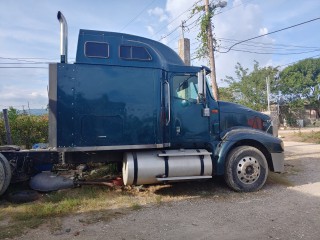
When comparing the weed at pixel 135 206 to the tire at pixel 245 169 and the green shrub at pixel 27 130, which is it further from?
the green shrub at pixel 27 130

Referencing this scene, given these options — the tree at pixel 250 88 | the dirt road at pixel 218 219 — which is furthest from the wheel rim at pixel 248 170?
the tree at pixel 250 88

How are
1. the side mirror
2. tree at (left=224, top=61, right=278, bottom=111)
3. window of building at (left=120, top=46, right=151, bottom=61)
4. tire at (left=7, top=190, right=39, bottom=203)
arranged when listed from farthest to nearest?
tree at (left=224, top=61, right=278, bottom=111)
the side mirror
window of building at (left=120, top=46, right=151, bottom=61)
tire at (left=7, top=190, right=39, bottom=203)

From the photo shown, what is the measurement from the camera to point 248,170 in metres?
7.44

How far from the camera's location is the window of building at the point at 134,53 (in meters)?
7.02

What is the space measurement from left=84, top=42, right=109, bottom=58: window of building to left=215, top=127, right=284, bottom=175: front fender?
3.26m

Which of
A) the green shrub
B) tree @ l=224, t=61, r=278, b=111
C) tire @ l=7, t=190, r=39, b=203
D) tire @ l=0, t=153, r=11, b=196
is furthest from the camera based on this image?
tree @ l=224, t=61, r=278, b=111

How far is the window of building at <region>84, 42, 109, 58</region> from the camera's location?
6793 millimetres

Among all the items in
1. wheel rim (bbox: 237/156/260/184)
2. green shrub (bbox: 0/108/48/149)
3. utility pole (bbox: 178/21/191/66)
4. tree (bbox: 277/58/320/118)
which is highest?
tree (bbox: 277/58/320/118)

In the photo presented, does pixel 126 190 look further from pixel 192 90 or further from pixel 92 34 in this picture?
pixel 92 34

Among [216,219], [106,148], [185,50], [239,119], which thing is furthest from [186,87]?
[185,50]

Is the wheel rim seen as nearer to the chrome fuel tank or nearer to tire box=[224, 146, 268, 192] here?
tire box=[224, 146, 268, 192]

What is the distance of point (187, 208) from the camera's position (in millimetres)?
6301

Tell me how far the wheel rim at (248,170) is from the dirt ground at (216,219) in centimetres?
35

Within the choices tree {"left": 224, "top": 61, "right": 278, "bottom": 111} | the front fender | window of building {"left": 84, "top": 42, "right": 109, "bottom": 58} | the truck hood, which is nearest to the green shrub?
window of building {"left": 84, "top": 42, "right": 109, "bottom": 58}
